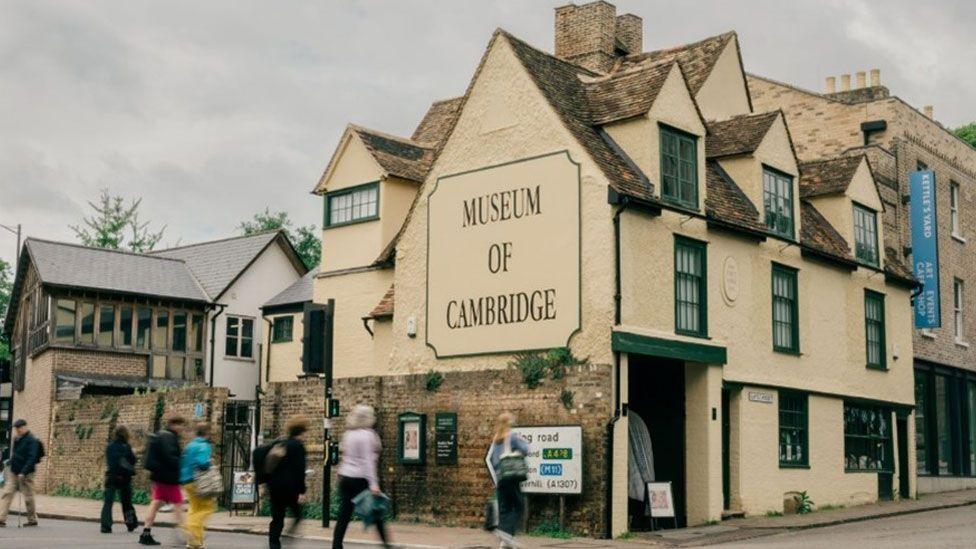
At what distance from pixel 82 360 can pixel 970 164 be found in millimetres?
28595

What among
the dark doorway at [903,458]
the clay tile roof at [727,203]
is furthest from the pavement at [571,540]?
the clay tile roof at [727,203]

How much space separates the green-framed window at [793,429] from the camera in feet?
80.3

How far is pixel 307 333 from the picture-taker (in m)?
21.8

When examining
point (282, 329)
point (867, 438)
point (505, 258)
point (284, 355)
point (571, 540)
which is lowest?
point (571, 540)

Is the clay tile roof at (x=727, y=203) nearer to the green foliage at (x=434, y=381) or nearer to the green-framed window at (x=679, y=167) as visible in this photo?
the green-framed window at (x=679, y=167)

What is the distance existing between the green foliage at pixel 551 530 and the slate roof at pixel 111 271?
23080 millimetres

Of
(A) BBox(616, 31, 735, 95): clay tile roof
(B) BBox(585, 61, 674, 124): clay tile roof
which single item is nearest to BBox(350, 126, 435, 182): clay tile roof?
(B) BBox(585, 61, 674, 124): clay tile roof

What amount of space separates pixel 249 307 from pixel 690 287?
25.2m

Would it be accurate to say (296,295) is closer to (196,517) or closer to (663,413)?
(663,413)

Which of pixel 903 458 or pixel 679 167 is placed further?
pixel 903 458

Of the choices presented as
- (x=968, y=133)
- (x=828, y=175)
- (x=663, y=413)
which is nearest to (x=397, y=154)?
(x=663, y=413)

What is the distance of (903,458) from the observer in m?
29.2

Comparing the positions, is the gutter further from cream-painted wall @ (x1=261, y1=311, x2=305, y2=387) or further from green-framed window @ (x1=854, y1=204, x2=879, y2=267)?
green-framed window @ (x1=854, y1=204, x2=879, y2=267)

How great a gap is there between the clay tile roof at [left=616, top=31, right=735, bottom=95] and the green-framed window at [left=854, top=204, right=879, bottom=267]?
524cm
